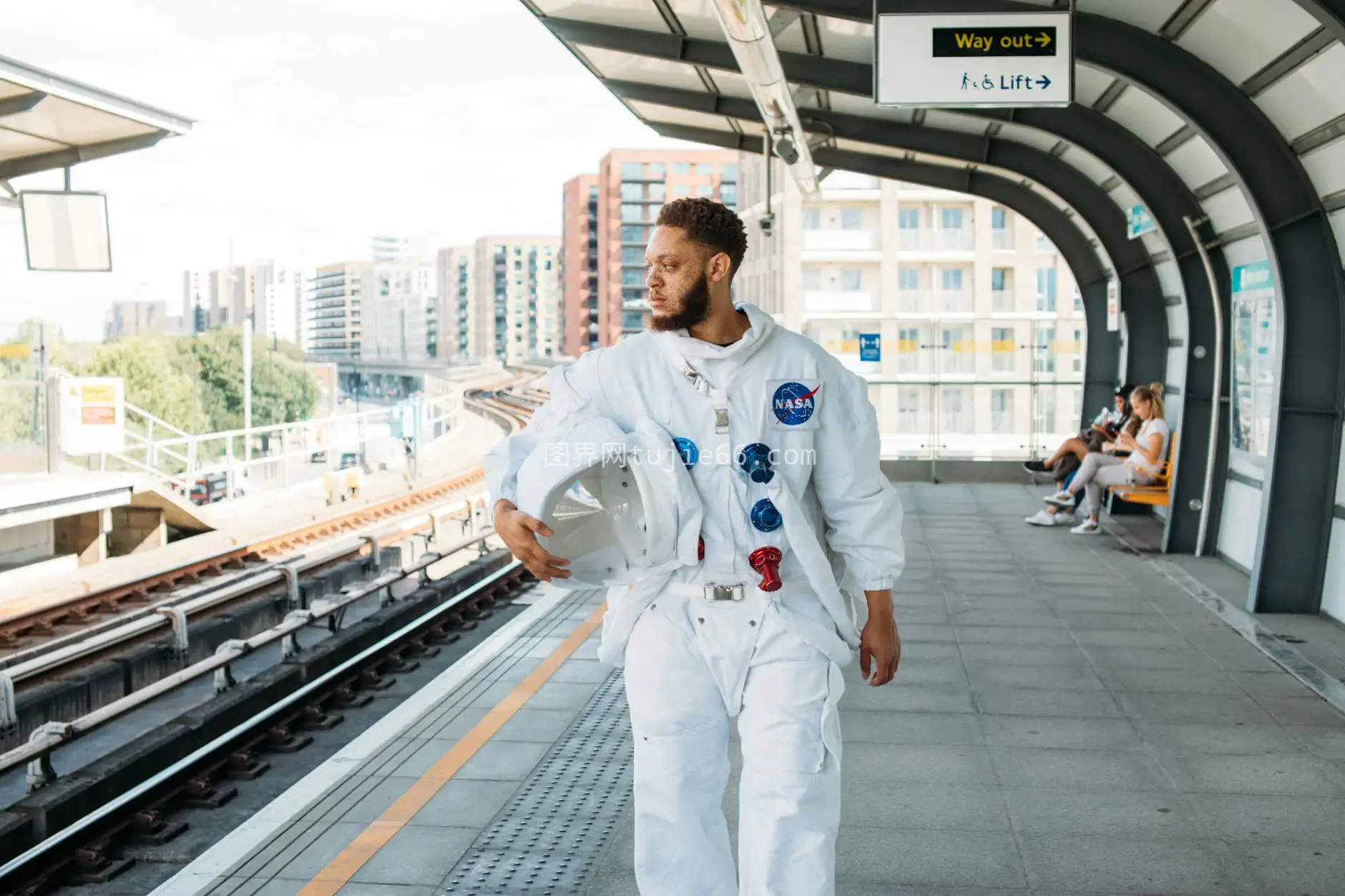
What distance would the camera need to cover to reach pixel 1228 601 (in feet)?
32.2

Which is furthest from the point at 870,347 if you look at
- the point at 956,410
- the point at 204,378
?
the point at 204,378

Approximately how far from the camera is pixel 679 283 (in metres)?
3.12

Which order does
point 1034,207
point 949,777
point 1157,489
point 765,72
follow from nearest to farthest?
1. point 949,777
2. point 765,72
3. point 1157,489
4. point 1034,207

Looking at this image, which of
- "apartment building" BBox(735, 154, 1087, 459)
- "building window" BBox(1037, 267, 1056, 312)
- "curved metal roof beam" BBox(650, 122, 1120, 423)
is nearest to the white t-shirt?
"curved metal roof beam" BBox(650, 122, 1120, 423)

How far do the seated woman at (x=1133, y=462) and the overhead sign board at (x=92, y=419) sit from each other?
39.8 ft

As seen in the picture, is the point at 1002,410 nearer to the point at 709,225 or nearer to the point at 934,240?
the point at 709,225

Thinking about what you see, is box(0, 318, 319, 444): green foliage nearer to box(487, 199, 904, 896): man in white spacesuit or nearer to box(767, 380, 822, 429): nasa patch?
box(487, 199, 904, 896): man in white spacesuit

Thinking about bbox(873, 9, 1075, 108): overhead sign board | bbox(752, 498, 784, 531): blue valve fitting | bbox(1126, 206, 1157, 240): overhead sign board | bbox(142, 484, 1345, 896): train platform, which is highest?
bbox(873, 9, 1075, 108): overhead sign board

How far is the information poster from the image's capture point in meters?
10.3

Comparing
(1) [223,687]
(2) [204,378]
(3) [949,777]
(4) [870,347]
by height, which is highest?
(4) [870,347]

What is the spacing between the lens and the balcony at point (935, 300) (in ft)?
206

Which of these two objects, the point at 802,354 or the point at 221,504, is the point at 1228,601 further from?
the point at 221,504

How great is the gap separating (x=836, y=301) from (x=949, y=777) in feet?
196

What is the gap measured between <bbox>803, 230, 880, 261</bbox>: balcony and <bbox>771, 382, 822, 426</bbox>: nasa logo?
6155 cm
